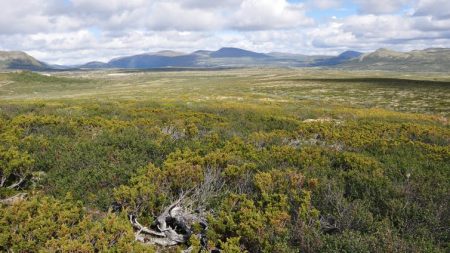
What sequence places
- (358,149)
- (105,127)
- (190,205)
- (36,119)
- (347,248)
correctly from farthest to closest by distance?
(36,119)
(105,127)
(358,149)
(190,205)
(347,248)

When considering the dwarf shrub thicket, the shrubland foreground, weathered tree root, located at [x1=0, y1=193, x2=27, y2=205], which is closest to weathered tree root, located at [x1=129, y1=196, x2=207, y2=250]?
the shrubland foreground

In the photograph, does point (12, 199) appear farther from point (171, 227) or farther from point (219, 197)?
point (219, 197)

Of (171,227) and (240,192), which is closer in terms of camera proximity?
(171,227)

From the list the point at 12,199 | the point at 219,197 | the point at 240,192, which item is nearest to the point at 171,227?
the point at 219,197

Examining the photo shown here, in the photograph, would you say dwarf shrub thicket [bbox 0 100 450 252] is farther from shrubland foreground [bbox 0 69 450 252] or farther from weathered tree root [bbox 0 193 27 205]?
weathered tree root [bbox 0 193 27 205]

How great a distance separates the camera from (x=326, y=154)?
1266 centimetres

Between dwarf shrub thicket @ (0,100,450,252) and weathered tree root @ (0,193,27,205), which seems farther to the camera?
A: weathered tree root @ (0,193,27,205)

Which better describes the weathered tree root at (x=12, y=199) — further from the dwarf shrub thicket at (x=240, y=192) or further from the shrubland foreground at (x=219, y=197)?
the dwarf shrub thicket at (x=240, y=192)

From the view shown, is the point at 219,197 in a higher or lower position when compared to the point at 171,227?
higher

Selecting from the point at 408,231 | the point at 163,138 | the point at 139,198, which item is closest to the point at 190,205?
the point at 139,198

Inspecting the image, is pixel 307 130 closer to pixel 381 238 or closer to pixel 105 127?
pixel 105 127

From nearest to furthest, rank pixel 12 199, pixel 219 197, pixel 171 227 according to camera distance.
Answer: pixel 171 227 → pixel 12 199 → pixel 219 197

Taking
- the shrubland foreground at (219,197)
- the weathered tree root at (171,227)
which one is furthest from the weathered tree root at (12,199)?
the weathered tree root at (171,227)

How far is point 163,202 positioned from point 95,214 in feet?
5.22
